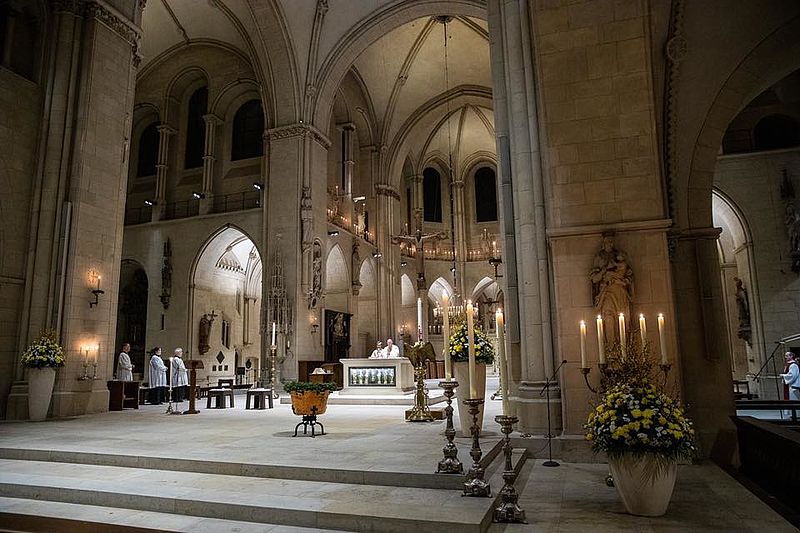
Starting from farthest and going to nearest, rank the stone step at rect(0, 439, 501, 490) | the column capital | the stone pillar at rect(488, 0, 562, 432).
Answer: the column capital, the stone pillar at rect(488, 0, 562, 432), the stone step at rect(0, 439, 501, 490)

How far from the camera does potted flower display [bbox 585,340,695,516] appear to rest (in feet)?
13.1

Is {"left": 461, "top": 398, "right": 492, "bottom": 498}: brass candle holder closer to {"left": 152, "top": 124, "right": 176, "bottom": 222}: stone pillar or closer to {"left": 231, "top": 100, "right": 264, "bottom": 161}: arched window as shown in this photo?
{"left": 231, "top": 100, "right": 264, "bottom": 161}: arched window

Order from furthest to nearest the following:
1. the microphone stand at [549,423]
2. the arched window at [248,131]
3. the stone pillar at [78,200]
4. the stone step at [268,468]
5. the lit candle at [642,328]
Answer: the arched window at [248,131], the stone pillar at [78,200], the microphone stand at [549,423], the lit candle at [642,328], the stone step at [268,468]

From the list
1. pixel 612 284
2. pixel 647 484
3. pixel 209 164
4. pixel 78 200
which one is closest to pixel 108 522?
pixel 647 484

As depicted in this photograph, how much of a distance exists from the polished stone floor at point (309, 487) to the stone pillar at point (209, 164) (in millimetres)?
13103

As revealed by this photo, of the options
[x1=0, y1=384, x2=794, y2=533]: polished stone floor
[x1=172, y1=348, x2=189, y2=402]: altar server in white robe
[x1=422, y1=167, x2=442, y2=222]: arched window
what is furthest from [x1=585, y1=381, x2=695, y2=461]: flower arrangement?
[x1=422, y1=167, x2=442, y2=222]: arched window

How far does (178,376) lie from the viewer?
44.2 ft

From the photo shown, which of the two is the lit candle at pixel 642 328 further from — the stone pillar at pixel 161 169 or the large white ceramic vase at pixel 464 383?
the stone pillar at pixel 161 169

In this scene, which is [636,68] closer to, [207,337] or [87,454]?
Result: [87,454]

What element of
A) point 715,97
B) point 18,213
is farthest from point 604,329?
point 18,213

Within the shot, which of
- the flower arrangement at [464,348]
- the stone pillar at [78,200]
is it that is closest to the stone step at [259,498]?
the flower arrangement at [464,348]

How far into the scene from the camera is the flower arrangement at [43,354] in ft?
30.5

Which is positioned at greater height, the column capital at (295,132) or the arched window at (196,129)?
the arched window at (196,129)

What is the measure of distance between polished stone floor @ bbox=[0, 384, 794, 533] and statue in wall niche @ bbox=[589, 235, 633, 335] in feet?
5.84
